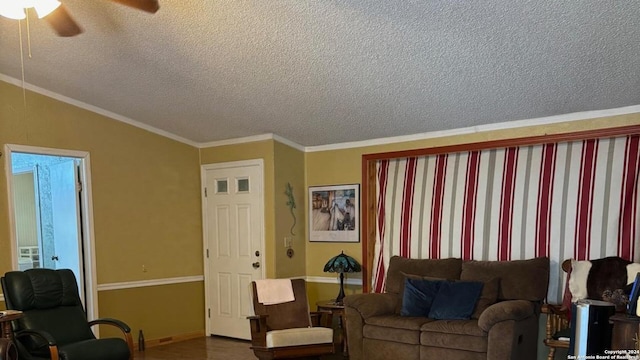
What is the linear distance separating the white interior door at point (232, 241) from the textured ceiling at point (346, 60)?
2.89 feet

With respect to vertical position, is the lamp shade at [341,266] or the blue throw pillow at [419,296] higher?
the lamp shade at [341,266]

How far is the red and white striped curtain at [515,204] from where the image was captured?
12.9 feet

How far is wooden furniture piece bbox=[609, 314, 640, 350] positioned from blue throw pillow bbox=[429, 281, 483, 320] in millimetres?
1268

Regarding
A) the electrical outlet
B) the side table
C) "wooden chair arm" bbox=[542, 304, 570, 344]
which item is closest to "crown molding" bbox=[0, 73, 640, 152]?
the electrical outlet

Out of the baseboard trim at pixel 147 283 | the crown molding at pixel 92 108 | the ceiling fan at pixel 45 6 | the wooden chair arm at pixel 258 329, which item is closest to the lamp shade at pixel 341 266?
the wooden chair arm at pixel 258 329

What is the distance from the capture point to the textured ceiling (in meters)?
2.87

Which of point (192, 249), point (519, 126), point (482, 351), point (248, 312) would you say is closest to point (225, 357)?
point (248, 312)

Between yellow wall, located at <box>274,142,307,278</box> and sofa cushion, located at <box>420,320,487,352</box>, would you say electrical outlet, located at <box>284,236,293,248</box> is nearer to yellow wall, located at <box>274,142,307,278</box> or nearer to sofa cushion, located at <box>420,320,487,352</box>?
yellow wall, located at <box>274,142,307,278</box>

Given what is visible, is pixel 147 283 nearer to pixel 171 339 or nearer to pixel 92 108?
pixel 171 339

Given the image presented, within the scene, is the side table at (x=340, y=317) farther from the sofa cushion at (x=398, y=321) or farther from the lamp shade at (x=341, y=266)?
the sofa cushion at (x=398, y=321)

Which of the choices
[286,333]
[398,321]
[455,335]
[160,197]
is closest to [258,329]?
[286,333]

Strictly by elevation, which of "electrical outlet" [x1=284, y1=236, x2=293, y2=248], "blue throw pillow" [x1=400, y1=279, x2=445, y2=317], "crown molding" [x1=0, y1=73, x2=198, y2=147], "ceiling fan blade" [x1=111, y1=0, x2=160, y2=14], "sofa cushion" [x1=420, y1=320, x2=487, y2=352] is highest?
"ceiling fan blade" [x1=111, y1=0, x2=160, y2=14]

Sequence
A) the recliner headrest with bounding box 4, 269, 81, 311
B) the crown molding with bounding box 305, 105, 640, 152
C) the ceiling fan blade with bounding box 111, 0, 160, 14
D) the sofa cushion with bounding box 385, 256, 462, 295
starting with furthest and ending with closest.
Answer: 1. the sofa cushion with bounding box 385, 256, 462, 295
2. the crown molding with bounding box 305, 105, 640, 152
3. the recliner headrest with bounding box 4, 269, 81, 311
4. the ceiling fan blade with bounding box 111, 0, 160, 14

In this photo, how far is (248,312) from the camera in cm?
539
